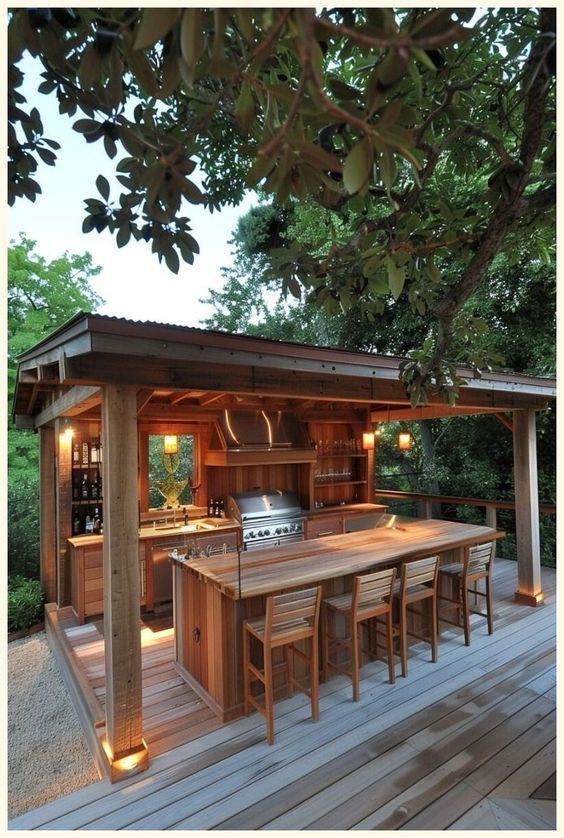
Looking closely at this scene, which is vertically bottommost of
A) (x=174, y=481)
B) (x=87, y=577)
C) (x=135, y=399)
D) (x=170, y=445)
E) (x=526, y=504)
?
(x=87, y=577)

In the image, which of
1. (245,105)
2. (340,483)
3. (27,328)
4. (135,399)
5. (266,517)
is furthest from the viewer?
(27,328)

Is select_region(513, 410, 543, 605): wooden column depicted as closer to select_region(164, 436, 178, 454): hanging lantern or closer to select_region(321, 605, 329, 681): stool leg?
select_region(321, 605, 329, 681): stool leg

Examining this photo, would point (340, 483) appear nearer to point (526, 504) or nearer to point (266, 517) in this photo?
point (266, 517)

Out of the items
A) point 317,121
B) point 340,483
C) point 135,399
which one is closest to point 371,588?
point 135,399

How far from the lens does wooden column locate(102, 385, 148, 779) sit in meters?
2.36

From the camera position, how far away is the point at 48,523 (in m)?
5.44

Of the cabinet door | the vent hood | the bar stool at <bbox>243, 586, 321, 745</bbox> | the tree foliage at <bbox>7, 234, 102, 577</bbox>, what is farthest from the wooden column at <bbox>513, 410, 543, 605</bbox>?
the tree foliage at <bbox>7, 234, 102, 577</bbox>

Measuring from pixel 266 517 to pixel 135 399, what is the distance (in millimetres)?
3449

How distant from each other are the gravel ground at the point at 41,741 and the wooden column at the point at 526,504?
4.46 m

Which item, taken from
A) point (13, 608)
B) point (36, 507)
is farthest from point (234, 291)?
point (13, 608)

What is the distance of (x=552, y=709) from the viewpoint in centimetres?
279

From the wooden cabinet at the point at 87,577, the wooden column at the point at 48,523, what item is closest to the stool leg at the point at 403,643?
the wooden cabinet at the point at 87,577

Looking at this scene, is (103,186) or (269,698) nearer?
(103,186)

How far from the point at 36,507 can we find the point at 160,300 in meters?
8.92
